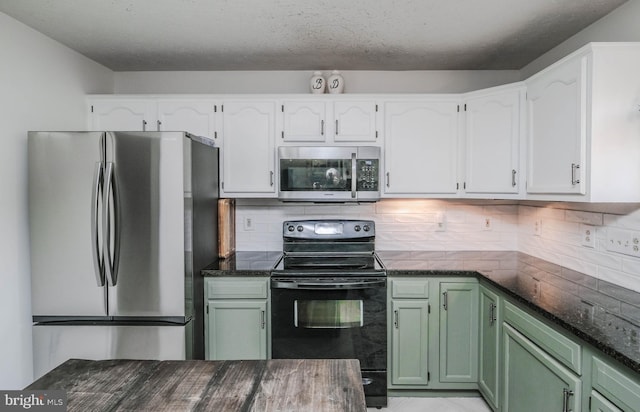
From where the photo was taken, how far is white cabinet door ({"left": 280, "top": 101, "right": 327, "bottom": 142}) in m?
2.78

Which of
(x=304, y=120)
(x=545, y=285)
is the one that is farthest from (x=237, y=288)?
(x=545, y=285)

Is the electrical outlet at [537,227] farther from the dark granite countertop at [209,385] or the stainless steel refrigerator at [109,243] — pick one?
the stainless steel refrigerator at [109,243]

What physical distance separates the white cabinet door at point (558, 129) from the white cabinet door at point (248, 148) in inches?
68.3

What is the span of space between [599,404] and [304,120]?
2.28 meters

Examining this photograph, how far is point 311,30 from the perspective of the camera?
231cm

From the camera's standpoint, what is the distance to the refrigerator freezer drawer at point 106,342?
2.22 metres

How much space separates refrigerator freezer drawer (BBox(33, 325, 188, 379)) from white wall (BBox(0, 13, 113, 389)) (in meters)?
0.13

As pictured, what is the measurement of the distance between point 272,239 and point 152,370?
1.96 m

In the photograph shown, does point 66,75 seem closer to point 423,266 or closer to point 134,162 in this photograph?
point 134,162

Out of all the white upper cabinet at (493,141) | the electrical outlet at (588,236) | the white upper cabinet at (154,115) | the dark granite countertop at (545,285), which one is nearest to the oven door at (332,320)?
the dark granite countertop at (545,285)

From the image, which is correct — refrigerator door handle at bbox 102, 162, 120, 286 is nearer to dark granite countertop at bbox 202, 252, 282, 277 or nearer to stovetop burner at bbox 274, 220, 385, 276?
dark granite countertop at bbox 202, 252, 282, 277

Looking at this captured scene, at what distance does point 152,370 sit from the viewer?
4.01 ft

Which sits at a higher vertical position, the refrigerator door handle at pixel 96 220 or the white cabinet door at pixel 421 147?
the white cabinet door at pixel 421 147

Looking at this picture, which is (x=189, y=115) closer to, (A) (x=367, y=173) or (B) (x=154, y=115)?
(B) (x=154, y=115)
